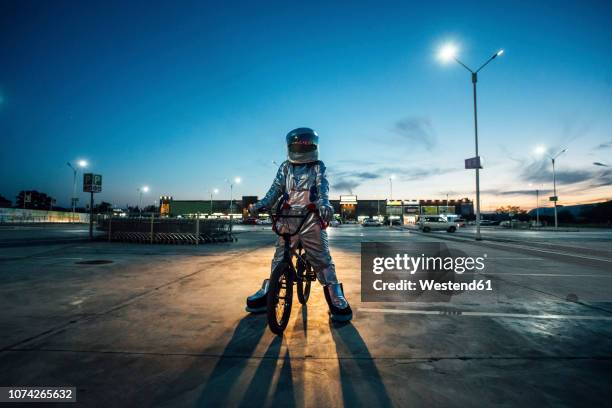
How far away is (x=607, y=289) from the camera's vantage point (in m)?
5.04

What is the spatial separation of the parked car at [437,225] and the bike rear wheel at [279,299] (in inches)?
1240

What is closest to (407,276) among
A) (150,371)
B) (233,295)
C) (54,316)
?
(233,295)

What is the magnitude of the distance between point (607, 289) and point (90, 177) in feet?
60.5

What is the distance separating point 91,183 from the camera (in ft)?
48.7

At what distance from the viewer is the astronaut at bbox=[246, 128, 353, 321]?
3.43m

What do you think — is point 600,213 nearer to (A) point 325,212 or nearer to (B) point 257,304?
(A) point 325,212

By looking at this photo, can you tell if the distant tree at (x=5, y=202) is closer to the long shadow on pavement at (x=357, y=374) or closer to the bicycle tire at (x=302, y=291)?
the bicycle tire at (x=302, y=291)

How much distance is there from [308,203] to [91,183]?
15.4 m

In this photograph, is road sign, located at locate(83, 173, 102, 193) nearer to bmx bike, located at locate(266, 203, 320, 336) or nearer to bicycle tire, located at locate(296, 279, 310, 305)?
bicycle tire, located at locate(296, 279, 310, 305)

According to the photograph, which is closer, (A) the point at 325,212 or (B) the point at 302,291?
(A) the point at 325,212

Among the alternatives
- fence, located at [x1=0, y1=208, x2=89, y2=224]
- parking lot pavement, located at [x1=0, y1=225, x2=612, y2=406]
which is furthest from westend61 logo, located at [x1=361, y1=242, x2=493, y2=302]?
fence, located at [x1=0, y1=208, x2=89, y2=224]

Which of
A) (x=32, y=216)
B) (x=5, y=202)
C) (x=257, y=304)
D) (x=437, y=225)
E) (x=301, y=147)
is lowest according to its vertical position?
(x=257, y=304)

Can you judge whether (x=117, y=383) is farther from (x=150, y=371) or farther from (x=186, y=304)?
(x=186, y=304)

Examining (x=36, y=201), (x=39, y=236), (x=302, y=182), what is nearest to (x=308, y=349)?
(x=302, y=182)
